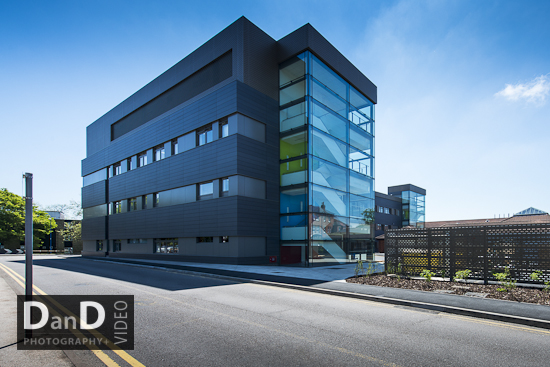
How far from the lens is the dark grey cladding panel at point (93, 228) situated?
42.1 metres

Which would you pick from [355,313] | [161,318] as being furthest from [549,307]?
[161,318]

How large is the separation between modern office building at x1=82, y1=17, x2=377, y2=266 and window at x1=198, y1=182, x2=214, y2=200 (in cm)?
13

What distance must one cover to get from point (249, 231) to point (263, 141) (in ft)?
23.9

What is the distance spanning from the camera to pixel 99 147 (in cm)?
4356

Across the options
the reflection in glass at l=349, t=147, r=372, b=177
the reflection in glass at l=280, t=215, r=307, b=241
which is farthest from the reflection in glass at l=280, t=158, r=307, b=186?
the reflection in glass at l=349, t=147, r=372, b=177

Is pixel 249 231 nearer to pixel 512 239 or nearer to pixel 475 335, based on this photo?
pixel 512 239

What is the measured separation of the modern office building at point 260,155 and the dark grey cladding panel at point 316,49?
0.28 ft

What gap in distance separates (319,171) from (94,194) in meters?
32.7

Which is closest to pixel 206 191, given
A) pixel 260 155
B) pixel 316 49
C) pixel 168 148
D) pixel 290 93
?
pixel 260 155

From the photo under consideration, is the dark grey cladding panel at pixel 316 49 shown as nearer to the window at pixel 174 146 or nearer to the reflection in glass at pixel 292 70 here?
the reflection in glass at pixel 292 70

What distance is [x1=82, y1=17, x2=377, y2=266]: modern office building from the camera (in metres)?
25.4

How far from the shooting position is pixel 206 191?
91.0ft

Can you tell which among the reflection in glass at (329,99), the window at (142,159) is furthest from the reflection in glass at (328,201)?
the window at (142,159)

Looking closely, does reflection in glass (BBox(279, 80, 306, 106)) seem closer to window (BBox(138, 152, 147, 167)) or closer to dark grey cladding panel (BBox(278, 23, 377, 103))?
dark grey cladding panel (BBox(278, 23, 377, 103))
